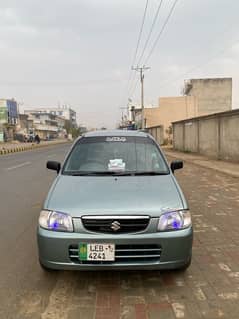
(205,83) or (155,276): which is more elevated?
(205,83)

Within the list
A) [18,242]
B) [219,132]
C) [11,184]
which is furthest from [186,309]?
[219,132]

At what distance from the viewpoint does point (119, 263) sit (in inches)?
119

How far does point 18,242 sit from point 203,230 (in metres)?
2.95

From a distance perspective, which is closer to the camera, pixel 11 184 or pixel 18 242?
pixel 18 242

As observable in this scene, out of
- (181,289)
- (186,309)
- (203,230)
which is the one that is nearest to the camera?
(186,309)

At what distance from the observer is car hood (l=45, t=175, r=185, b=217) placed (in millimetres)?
3064

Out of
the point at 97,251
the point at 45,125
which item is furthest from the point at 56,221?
the point at 45,125

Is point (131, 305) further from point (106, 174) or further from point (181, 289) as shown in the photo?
point (106, 174)

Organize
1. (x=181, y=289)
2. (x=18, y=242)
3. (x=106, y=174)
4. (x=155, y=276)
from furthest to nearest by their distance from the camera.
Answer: (x=18, y=242) < (x=106, y=174) < (x=155, y=276) < (x=181, y=289)

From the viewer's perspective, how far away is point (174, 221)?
10.2 ft

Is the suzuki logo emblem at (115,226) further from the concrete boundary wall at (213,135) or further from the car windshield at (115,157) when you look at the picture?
the concrete boundary wall at (213,135)

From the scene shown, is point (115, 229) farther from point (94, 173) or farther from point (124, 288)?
point (94, 173)

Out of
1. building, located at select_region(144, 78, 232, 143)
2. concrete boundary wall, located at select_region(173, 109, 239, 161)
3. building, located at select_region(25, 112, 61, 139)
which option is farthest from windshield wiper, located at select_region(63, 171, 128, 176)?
building, located at select_region(25, 112, 61, 139)

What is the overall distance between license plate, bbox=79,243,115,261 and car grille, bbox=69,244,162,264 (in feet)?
0.14
